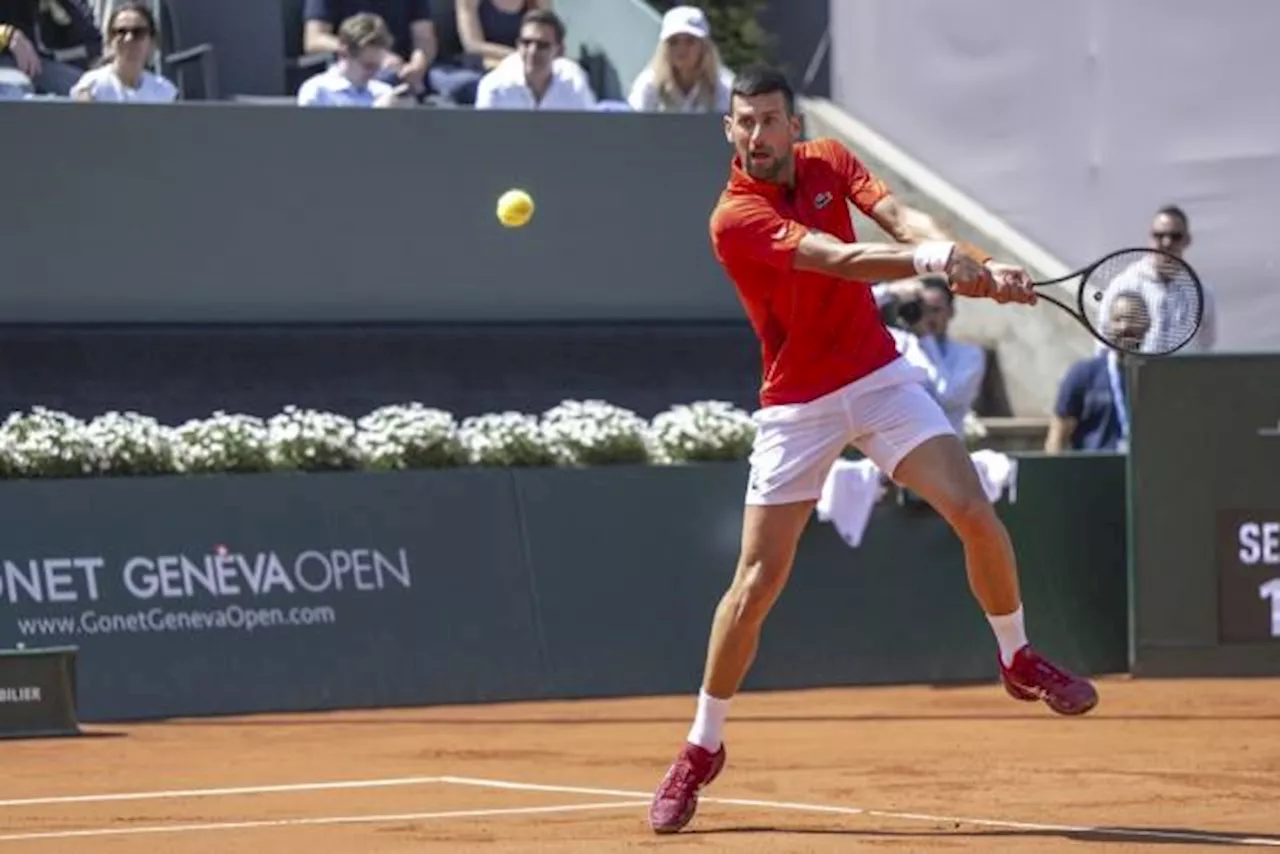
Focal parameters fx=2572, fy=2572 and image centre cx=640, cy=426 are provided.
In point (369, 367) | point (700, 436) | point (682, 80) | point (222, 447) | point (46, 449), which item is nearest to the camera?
point (46, 449)

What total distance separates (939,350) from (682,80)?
2685 mm

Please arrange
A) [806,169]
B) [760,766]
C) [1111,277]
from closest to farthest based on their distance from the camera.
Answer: [806,169] < [1111,277] < [760,766]

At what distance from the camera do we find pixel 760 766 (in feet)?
29.5

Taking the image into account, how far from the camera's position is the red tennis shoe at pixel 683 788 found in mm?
7047

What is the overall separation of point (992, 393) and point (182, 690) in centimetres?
594

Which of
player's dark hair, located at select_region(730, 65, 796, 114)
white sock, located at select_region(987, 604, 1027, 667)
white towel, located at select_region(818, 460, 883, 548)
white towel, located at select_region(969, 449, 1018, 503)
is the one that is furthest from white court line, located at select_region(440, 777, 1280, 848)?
white towel, located at select_region(969, 449, 1018, 503)

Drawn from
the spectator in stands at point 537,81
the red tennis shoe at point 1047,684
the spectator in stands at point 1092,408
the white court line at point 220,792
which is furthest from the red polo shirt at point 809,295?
the spectator in stands at point 537,81

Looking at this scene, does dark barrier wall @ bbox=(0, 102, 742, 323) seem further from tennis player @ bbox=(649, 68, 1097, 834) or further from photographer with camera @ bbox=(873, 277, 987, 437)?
tennis player @ bbox=(649, 68, 1097, 834)

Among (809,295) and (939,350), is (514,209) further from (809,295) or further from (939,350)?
(809,295)

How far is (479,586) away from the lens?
38.1 ft

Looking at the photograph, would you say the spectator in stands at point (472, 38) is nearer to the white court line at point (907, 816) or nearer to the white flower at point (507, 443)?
the white flower at point (507, 443)

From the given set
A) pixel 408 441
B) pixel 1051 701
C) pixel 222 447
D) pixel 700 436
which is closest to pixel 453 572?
pixel 408 441

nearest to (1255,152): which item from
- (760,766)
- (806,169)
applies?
(760,766)

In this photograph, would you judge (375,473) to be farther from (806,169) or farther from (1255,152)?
(1255,152)
